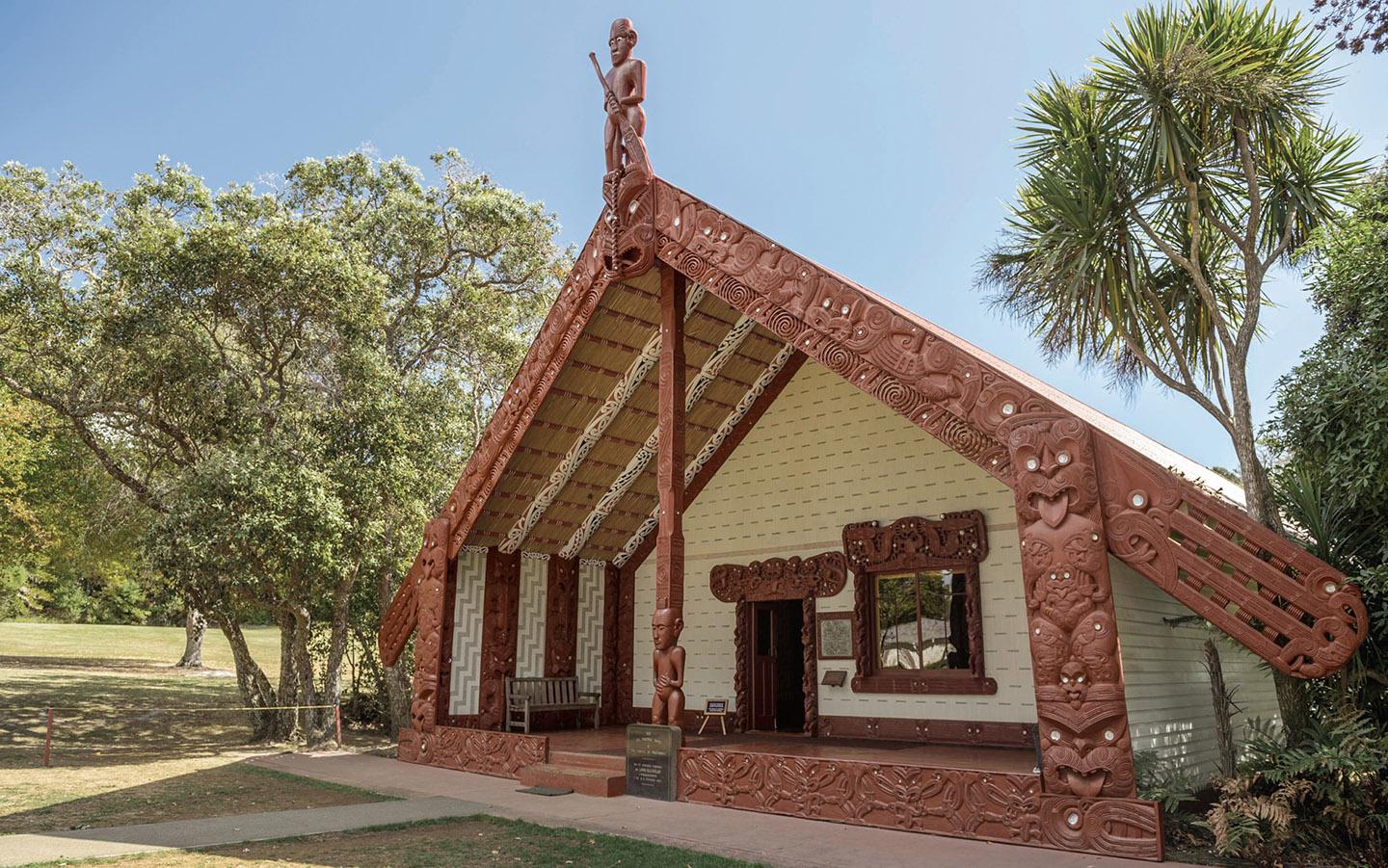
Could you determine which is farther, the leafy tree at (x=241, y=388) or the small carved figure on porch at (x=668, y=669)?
the leafy tree at (x=241, y=388)

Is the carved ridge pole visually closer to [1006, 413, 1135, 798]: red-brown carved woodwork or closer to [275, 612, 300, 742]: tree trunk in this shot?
[1006, 413, 1135, 798]: red-brown carved woodwork

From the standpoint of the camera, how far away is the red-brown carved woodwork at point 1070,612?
614 cm

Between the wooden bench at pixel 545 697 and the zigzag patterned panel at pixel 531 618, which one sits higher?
the zigzag patterned panel at pixel 531 618

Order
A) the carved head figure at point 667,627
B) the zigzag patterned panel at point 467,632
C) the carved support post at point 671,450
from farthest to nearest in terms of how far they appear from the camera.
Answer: the zigzag patterned panel at point 467,632, the carved support post at point 671,450, the carved head figure at point 667,627

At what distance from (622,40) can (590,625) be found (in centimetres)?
827

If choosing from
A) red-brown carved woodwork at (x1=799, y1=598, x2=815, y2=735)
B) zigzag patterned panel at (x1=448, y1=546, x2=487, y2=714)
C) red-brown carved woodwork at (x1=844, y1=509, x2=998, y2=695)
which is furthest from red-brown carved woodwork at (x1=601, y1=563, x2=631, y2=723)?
red-brown carved woodwork at (x1=844, y1=509, x2=998, y2=695)

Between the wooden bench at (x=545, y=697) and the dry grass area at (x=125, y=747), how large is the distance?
2908mm

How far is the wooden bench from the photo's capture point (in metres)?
12.4

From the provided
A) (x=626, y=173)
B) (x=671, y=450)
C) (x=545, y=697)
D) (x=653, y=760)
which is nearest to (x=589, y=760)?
(x=653, y=760)

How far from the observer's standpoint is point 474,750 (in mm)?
10852

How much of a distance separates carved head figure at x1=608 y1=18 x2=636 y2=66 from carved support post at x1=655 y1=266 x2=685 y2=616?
100 inches

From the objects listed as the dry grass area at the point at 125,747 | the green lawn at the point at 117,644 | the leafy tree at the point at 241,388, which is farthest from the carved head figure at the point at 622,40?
the green lawn at the point at 117,644

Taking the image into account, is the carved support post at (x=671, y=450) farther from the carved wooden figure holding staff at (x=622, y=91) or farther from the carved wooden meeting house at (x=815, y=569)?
the carved wooden figure holding staff at (x=622, y=91)

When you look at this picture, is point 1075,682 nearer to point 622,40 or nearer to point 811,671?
point 811,671
